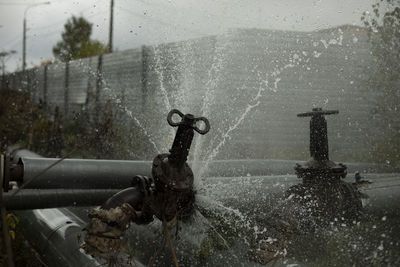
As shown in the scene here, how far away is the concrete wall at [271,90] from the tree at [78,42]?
60.8 feet

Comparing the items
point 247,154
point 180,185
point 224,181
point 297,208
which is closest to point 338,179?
point 297,208

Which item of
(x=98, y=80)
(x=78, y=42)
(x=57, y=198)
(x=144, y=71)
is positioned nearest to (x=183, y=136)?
(x=57, y=198)

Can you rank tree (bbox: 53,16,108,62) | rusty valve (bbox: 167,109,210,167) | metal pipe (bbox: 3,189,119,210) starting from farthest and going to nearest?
tree (bbox: 53,16,108,62) < metal pipe (bbox: 3,189,119,210) < rusty valve (bbox: 167,109,210,167)

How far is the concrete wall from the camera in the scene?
372 cm

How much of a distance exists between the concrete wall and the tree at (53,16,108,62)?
60.8 feet

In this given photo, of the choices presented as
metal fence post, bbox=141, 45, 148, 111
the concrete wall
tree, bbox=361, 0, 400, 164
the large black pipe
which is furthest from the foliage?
tree, bbox=361, 0, 400, 164

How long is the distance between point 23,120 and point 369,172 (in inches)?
328

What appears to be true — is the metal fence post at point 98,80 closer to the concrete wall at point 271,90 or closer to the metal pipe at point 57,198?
the concrete wall at point 271,90

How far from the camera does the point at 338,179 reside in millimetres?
2260

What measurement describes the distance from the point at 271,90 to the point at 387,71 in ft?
5.30

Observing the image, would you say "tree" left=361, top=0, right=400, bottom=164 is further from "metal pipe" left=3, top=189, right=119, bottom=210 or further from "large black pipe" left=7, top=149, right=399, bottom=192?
"metal pipe" left=3, top=189, right=119, bottom=210

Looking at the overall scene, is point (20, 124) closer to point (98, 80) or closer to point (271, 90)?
point (98, 80)

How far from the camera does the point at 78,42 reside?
29.3 meters

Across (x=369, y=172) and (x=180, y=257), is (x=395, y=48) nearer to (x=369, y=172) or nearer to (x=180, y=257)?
(x=369, y=172)
